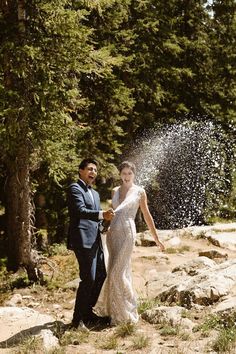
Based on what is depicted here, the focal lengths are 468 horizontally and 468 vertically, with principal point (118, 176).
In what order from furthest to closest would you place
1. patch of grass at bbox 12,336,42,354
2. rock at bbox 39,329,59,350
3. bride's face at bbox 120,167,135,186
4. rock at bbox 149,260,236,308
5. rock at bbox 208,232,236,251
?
rock at bbox 208,232,236,251 < rock at bbox 149,260,236,308 < bride's face at bbox 120,167,135,186 < rock at bbox 39,329,59,350 < patch of grass at bbox 12,336,42,354

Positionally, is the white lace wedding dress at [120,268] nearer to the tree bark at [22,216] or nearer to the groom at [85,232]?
the groom at [85,232]

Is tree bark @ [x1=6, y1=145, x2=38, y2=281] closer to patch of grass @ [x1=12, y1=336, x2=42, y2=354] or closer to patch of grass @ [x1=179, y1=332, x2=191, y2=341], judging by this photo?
patch of grass @ [x1=12, y1=336, x2=42, y2=354]

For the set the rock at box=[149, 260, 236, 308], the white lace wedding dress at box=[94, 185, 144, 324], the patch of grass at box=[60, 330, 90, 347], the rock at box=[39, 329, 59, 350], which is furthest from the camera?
the rock at box=[149, 260, 236, 308]

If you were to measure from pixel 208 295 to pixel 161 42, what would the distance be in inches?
526

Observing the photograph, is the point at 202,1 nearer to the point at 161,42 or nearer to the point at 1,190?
the point at 161,42

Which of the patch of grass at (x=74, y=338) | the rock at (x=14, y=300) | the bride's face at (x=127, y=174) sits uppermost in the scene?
the bride's face at (x=127, y=174)

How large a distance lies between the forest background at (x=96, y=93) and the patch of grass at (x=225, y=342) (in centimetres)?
538

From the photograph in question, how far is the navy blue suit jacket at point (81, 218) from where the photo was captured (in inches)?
251

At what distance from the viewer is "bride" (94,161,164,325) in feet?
22.7

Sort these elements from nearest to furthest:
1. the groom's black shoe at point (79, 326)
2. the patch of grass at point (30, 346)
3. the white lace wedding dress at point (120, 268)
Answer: the patch of grass at point (30, 346) < the groom's black shoe at point (79, 326) < the white lace wedding dress at point (120, 268)

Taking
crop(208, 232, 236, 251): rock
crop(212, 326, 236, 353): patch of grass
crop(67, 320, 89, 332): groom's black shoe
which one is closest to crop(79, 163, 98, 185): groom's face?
crop(67, 320, 89, 332): groom's black shoe

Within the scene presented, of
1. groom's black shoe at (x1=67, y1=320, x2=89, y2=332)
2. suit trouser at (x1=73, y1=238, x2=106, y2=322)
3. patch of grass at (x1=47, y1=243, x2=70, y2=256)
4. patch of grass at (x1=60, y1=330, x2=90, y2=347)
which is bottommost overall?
patch of grass at (x1=60, y1=330, x2=90, y2=347)

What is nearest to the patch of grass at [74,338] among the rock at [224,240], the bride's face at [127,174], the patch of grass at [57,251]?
the bride's face at [127,174]

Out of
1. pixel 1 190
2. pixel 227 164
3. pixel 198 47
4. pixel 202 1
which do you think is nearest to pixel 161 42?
pixel 198 47
